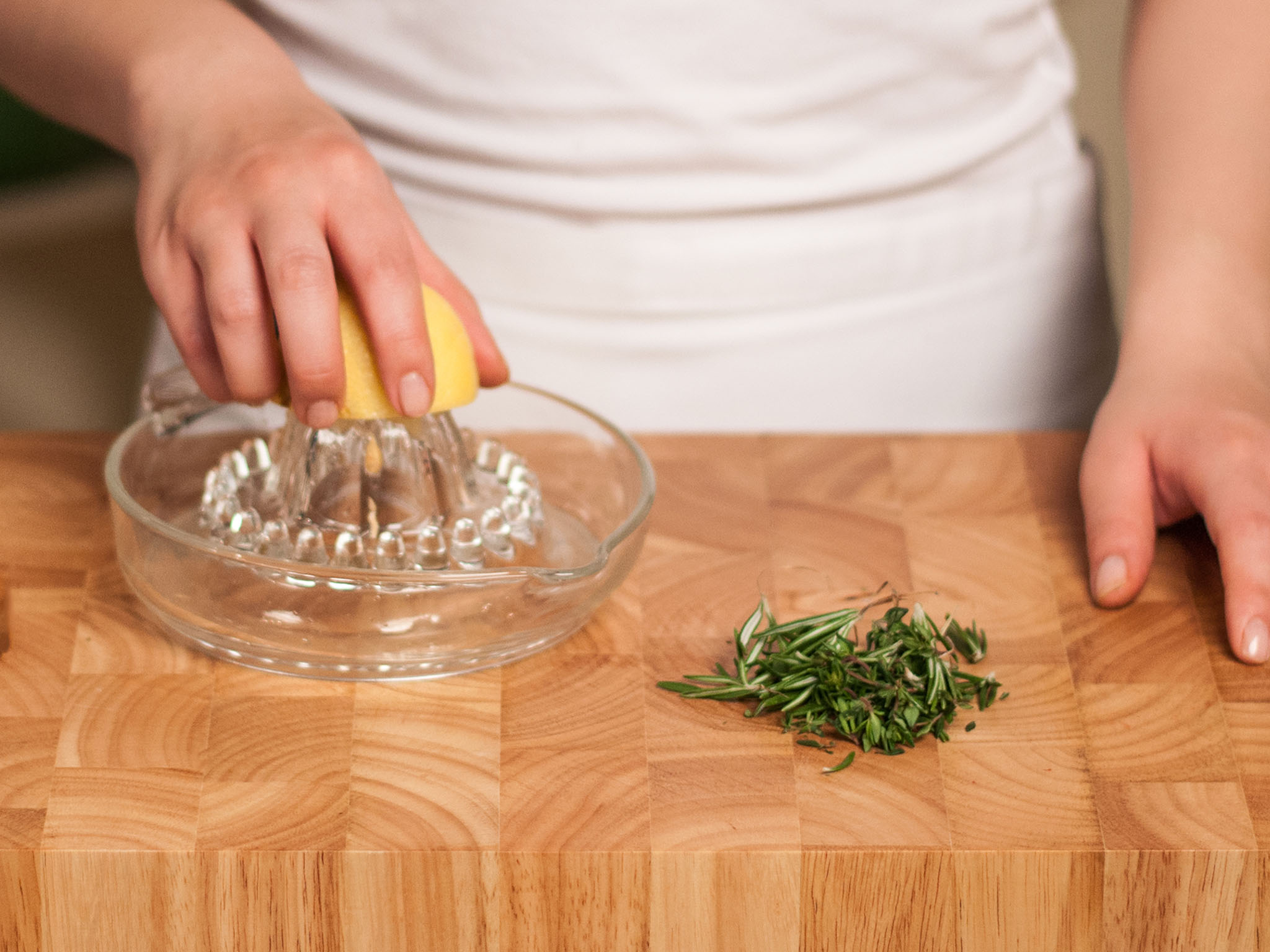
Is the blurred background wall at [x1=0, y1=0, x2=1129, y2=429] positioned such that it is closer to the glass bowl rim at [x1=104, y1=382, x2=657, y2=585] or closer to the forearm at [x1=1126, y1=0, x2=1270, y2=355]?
the forearm at [x1=1126, y1=0, x2=1270, y2=355]

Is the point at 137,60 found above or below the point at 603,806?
above

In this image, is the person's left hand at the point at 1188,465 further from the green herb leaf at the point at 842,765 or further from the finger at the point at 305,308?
the finger at the point at 305,308

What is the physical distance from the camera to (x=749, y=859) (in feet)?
1.45

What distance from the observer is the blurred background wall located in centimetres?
161

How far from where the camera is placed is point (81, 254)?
68.7 inches

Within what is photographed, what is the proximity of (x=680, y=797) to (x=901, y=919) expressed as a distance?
0.28 ft

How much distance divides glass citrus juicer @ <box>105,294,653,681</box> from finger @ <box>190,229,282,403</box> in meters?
0.06

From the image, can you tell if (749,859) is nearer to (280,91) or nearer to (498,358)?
(498,358)

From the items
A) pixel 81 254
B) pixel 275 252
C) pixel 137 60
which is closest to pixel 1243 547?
pixel 275 252

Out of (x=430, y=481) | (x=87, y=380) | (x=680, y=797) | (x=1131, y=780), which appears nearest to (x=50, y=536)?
(x=430, y=481)

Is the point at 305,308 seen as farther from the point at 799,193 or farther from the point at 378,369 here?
the point at 799,193

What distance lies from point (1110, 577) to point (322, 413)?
0.33 m

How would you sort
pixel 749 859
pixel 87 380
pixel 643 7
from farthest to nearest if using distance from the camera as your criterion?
pixel 87 380
pixel 643 7
pixel 749 859

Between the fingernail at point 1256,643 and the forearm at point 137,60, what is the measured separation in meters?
0.45
